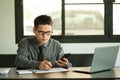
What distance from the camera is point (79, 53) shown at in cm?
403

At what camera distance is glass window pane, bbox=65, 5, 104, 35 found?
13.4 ft

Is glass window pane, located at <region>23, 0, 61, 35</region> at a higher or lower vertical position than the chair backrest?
higher

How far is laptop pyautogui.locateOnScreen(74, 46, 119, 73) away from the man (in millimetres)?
353

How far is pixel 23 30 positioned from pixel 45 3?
1.79 ft

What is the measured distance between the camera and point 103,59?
7.62 ft

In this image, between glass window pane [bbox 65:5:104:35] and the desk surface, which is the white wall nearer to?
glass window pane [bbox 65:5:104:35]

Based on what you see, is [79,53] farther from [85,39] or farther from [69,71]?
[69,71]

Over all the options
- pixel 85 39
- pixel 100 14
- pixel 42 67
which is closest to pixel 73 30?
pixel 85 39

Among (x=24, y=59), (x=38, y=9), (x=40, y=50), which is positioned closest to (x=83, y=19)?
(x=38, y=9)

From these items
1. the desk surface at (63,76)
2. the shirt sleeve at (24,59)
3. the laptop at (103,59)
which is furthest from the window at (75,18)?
the desk surface at (63,76)

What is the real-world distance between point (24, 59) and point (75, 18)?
5.81ft

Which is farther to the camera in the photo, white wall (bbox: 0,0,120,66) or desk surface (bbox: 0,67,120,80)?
white wall (bbox: 0,0,120,66)

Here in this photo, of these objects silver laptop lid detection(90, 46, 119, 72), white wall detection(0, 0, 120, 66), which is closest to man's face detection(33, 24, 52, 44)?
silver laptop lid detection(90, 46, 119, 72)

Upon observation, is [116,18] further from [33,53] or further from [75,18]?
[33,53]
